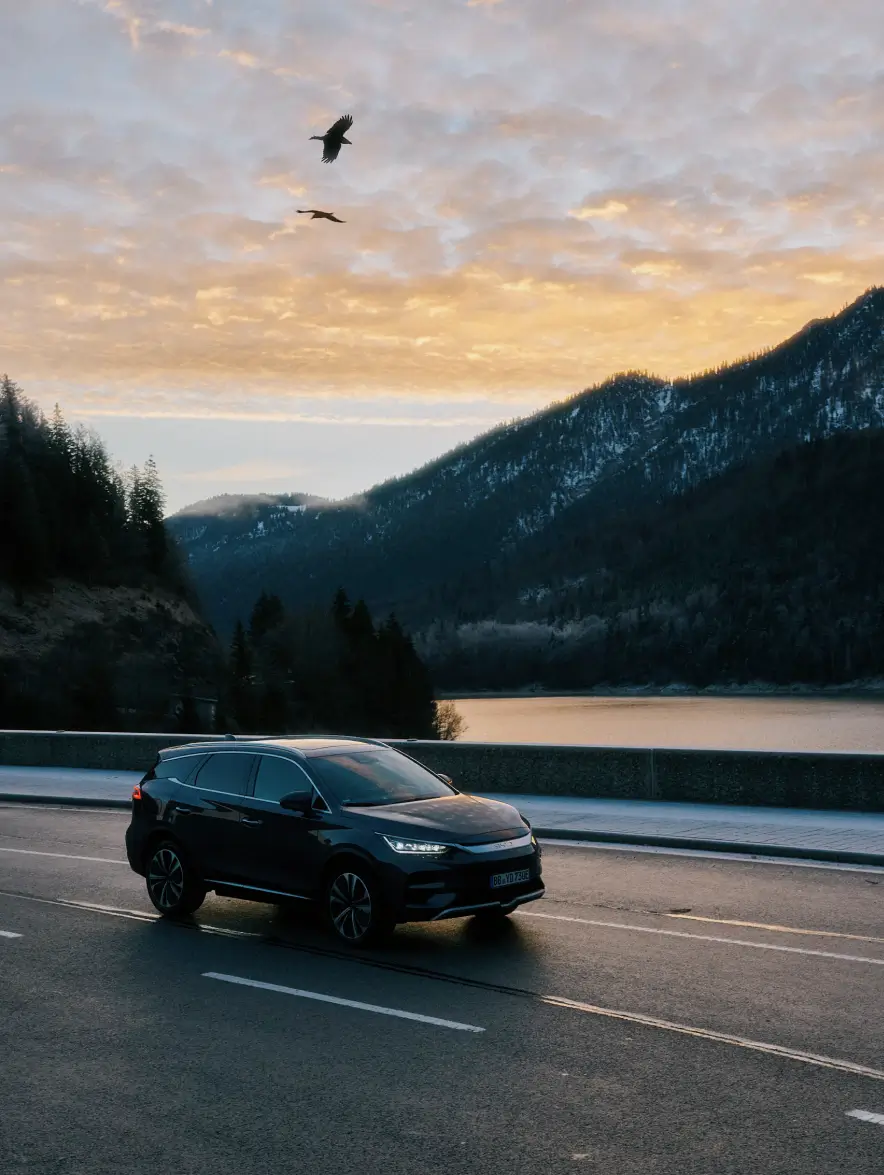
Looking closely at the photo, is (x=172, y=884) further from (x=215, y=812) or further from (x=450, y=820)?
(x=450, y=820)

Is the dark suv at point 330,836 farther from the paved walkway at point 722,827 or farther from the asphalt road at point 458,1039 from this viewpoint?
the paved walkway at point 722,827

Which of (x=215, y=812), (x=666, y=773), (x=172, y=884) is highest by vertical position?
(x=215, y=812)

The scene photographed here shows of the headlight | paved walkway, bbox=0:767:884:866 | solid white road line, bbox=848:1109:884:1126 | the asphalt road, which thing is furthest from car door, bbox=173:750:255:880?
solid white road line, bbox=848:1109:884:1126

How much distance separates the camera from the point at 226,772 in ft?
37.1

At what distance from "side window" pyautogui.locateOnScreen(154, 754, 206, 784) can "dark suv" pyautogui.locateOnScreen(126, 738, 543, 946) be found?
13 mm

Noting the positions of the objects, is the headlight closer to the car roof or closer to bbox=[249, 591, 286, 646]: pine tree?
the car roof

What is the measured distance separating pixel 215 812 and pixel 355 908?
185 centimetres

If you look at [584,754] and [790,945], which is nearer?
[790,945]

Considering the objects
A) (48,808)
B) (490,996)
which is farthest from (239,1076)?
(48,808)

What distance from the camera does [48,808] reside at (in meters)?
21.2

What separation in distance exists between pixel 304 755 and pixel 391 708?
112049 millimetres

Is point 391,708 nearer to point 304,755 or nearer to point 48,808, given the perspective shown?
point 48,808

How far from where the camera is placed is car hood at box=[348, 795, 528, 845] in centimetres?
975

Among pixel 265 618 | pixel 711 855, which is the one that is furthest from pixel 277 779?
pixel 265 618
